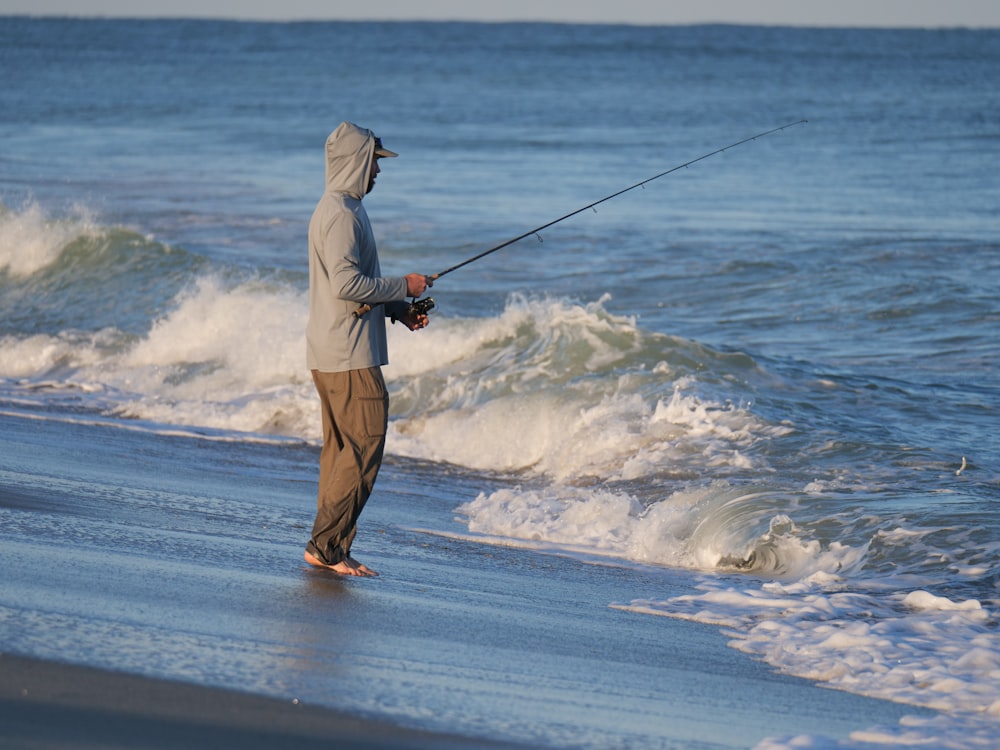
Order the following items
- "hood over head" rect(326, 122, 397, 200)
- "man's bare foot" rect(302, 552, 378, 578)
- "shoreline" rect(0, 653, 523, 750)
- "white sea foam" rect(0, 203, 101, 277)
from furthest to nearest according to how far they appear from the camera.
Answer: "white sea foam" rect(0, 203, 101, 277) < "man's bare foot" rect(302, 552, 378, 578) < "hood over head" rect(326, 122, 397, 200) < "shoreline" rect(0, 653, 523, 750)

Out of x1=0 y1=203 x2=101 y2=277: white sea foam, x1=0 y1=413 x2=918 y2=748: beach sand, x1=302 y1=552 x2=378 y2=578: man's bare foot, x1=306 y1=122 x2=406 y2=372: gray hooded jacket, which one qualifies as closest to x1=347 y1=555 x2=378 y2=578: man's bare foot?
x1=302 y1=552 x2=378 y2=578: man's bare foot

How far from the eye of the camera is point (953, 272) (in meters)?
15.1

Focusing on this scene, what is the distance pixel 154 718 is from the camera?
10.9ft

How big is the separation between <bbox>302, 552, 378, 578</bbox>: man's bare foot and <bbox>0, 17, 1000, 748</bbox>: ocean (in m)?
0.29

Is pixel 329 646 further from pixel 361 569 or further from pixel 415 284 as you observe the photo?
pixel 415 284

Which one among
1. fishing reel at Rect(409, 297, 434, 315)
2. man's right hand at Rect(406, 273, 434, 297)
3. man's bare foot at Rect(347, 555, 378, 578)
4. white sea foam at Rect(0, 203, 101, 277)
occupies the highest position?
white sea foam at Rect(0, 203, 101, 277)

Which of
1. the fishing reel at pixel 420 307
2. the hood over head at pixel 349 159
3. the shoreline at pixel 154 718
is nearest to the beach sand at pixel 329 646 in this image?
the shoreline at pixel 154 718

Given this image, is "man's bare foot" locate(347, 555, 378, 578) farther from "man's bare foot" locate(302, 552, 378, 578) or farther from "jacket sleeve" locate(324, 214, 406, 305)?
"jacket sleeve" locate(324, 214, 406, 305)

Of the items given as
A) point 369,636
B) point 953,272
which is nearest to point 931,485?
point 369,636

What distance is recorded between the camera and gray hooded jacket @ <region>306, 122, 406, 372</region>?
4.89m

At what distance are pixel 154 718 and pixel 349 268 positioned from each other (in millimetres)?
1979

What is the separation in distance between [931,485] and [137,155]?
81.5ft

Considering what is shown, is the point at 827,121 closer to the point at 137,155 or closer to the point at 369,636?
the point at 137,155

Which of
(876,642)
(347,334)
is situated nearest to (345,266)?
(347,334)
